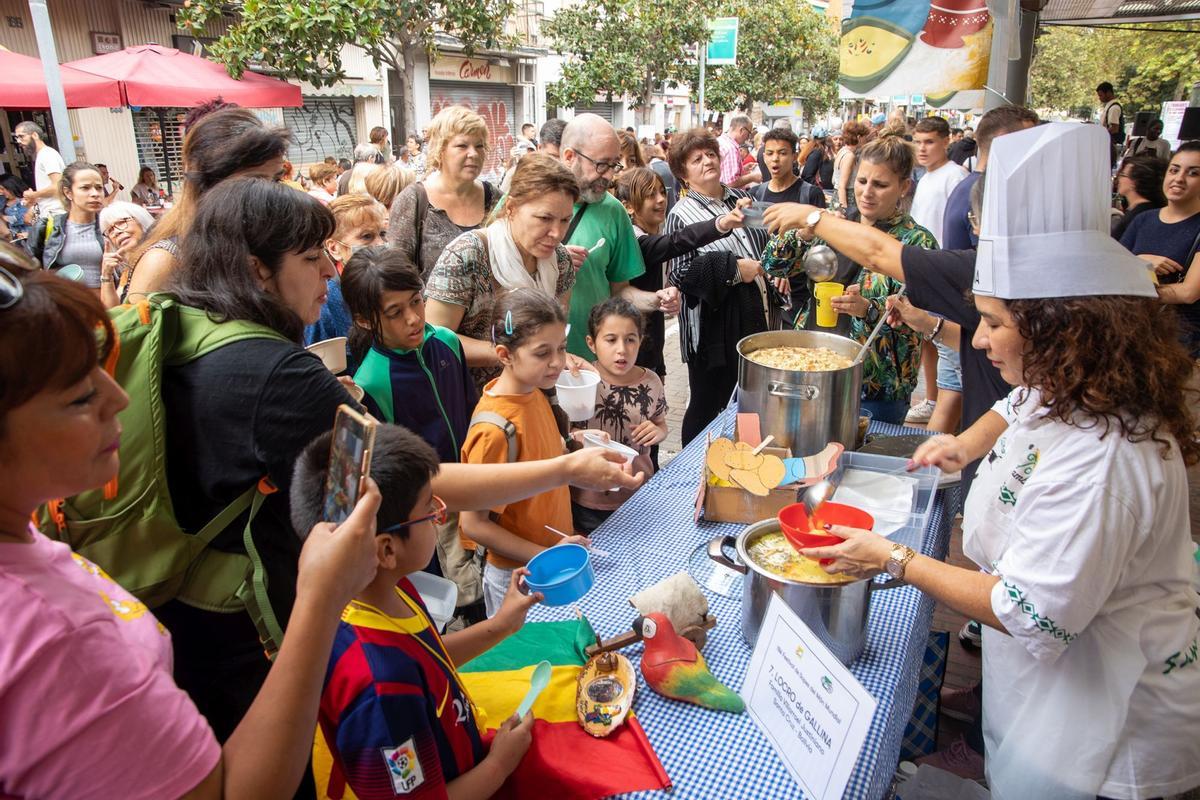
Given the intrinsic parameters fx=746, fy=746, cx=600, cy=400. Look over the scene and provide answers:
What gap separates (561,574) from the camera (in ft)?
5.78

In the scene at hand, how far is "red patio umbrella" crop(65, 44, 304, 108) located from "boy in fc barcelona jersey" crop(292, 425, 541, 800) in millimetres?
8503

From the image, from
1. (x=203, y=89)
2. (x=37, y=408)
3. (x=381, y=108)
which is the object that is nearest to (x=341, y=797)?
(x=37, y=408)

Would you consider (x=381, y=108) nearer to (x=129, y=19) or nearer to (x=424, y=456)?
(x=129, y=19)

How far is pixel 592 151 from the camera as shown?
374 cm

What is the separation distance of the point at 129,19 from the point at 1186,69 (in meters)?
27.9

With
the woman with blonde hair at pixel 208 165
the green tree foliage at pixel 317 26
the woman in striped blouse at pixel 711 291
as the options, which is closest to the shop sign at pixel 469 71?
the green tree foliage at pixel 317 26

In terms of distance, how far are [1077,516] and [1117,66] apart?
136ft

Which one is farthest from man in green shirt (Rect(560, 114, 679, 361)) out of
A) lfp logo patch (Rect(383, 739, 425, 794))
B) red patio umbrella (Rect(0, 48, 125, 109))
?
red patio umbrella (Rect(0, 48, 125, 109))

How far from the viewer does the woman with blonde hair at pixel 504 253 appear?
3.08 meters

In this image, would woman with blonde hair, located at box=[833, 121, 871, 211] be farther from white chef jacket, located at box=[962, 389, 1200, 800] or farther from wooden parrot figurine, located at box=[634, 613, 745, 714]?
wooden parrot figurine, located at box=[634, 613, 745, 714]

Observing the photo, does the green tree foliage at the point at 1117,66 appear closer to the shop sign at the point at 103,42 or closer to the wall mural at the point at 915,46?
the wall mural at the point at 915,46

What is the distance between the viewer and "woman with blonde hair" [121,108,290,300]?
2.22 meters

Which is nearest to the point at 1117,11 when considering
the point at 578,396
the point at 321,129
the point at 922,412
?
the point at 922,412

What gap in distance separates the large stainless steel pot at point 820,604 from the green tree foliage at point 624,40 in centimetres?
2074
